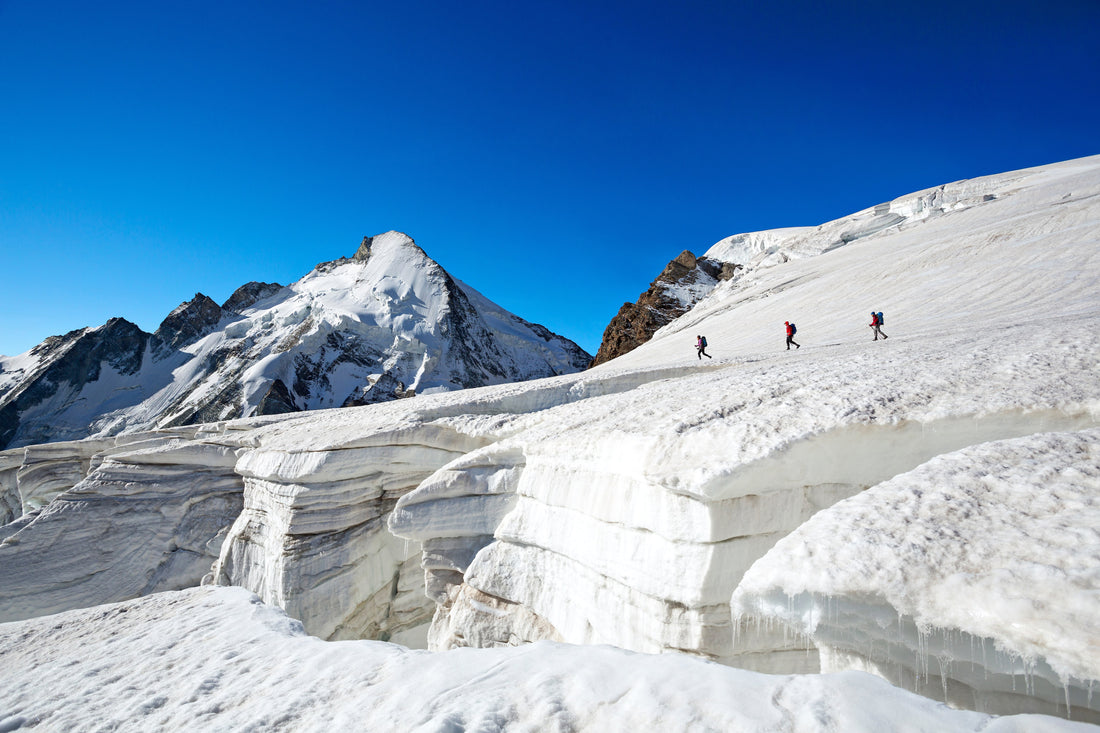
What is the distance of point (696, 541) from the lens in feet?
12.9

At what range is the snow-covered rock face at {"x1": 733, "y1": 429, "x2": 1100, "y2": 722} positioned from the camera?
196 centimetres

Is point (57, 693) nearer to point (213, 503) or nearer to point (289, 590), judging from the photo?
point (289, 590)

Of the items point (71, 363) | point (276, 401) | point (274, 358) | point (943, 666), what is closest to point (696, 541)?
point (943, 666)

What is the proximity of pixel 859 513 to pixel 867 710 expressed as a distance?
3.86 feet

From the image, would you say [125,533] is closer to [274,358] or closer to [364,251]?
[274,358]

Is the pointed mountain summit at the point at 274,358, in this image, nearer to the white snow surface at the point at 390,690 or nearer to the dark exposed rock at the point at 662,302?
the dark exposed rock at the point at 662,302

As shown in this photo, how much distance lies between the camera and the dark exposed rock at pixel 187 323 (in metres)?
65.4

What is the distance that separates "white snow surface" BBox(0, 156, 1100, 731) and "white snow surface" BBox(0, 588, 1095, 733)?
0.07 feet

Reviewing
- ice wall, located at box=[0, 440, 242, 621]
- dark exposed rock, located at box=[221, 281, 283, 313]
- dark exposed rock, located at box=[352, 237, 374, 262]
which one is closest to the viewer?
ice wall, located at box=[0, 440, 242, 621]

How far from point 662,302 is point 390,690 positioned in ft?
172

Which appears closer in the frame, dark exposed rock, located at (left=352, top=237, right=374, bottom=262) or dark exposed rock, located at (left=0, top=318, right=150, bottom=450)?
dark exposed rock, located at (left=0, top=318, right=150, bottom=450)

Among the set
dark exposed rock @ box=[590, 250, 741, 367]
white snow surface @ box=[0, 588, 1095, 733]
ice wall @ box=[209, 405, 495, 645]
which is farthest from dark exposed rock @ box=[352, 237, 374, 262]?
white snow surface @ box=[0, 588, 1095, 733]

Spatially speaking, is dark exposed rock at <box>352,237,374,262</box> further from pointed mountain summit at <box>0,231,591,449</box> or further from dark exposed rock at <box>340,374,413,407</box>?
dark exposed rock at <box>340,374,413,407</box>

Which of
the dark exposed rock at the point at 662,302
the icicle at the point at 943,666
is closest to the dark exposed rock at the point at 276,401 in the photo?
the dark exposed rock at the point at 662,302
